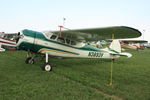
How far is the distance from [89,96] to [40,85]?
1653 millimetres

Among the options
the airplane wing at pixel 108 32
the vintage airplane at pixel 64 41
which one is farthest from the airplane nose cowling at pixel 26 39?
the airplane wing at pixel 108 32

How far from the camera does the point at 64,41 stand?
341 inches

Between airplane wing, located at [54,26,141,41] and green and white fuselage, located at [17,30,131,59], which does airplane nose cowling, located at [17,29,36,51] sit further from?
airplane wing, located at [54,26,141,41]

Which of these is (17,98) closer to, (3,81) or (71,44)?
(3,81)

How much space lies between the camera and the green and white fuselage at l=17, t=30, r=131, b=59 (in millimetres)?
7426

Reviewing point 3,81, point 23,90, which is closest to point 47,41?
point 3,81

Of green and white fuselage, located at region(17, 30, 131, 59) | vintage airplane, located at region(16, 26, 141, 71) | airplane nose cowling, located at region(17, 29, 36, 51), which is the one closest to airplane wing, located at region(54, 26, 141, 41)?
vintage airplane, located at region(16, 26, 141, 71)

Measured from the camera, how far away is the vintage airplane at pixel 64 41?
6.95 metres

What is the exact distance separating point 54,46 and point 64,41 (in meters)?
0.76

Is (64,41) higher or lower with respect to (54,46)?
higher

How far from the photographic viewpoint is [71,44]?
902 centimetres

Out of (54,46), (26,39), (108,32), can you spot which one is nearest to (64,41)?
(54,46)

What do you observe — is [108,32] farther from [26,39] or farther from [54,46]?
[26,39]

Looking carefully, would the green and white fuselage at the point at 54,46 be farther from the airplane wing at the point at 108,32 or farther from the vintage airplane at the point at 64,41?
the airplane wing at the point at 108,32
